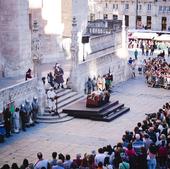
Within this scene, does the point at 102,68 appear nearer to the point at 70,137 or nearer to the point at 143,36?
the point at 70,137

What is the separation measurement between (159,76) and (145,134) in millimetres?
17083

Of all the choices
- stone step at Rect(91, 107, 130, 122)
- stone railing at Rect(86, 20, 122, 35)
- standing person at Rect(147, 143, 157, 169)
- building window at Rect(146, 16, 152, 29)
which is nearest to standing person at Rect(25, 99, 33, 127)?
stone step at Rect(91, 107, 130, 122)

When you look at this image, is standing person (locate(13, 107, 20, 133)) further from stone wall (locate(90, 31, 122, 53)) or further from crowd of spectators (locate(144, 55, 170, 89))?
crowd of spectators (locate(144, 55, 170, 89))

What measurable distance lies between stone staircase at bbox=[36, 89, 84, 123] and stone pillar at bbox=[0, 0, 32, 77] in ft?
14.4

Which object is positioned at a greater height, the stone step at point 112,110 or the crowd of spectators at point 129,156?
the crowd of spectators at point 129,156

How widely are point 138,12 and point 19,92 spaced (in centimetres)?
4686

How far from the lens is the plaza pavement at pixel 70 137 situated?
2181 cm

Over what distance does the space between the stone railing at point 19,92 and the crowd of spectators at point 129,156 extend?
6.57 metres

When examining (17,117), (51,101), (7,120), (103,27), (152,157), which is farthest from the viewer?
(103,27)

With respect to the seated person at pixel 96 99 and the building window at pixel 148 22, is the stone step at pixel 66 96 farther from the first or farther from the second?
the building window at pixel 148 22

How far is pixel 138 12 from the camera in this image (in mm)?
69562

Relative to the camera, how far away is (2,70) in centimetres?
3212

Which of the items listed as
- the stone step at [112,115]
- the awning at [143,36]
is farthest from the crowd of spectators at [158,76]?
the awning at [143,36]

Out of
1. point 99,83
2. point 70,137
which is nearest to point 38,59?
point 70,137
